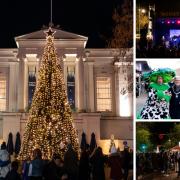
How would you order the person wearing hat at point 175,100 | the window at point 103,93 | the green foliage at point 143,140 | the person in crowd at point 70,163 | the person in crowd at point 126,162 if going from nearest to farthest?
the green foliage at point 143,140 → the person wearing hat at point 175,100 → the person in crowd at point 70,163 → the person in crowd at point 126,162 → the window at point 103,93

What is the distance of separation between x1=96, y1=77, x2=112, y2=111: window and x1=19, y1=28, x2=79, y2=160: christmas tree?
1260 centimetres

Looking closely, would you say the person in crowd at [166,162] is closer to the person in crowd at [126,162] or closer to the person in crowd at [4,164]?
the person in crowd at [4,164]

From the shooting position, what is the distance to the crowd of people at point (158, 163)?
13.9 feet

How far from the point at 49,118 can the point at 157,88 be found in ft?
42.7

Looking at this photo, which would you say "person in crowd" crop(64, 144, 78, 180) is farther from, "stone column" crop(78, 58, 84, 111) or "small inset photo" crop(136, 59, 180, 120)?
"stone column" crop(78, 58, 84, 111)

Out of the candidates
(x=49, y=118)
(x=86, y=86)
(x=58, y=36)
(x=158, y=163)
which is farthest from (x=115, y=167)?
(x=58, y=36)

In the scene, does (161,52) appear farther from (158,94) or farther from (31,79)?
(31,79)

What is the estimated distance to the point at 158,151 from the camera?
429 centimetres

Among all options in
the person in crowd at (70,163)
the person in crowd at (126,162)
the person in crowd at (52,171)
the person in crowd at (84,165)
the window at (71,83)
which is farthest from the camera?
the window at (71,83)

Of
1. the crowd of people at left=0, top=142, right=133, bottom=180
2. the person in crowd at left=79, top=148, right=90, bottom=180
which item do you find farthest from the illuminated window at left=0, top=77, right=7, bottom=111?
the person in crowd at left=79, top=148, right=90, bottom=180

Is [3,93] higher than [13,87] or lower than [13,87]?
lower

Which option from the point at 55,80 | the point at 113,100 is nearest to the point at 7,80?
the point at 113,100

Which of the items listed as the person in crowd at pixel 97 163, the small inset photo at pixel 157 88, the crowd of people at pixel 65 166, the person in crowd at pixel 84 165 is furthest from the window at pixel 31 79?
the small inset photo at pixel 157 88

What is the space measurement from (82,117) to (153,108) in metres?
23.5
